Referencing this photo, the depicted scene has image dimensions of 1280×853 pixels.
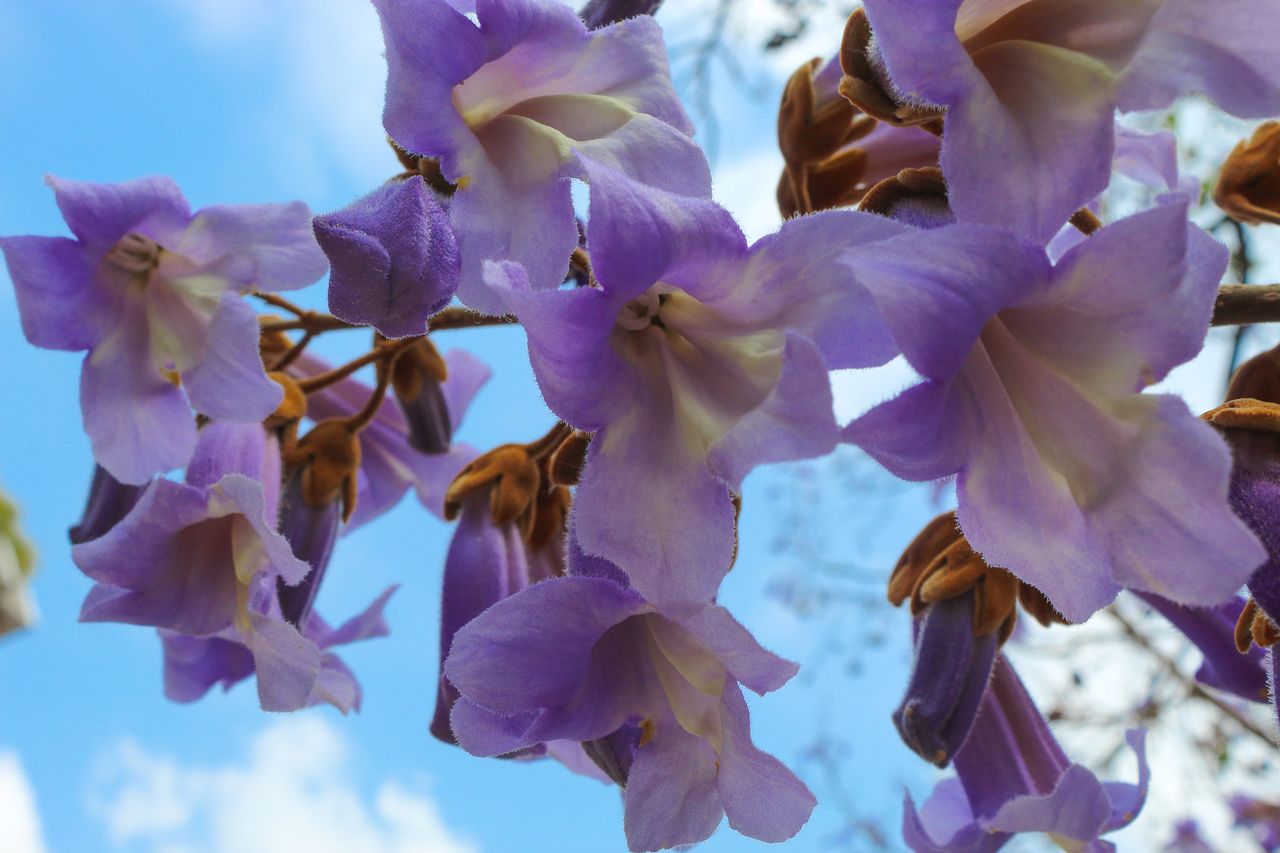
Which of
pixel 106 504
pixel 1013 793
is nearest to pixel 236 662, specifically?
pixel 106 504

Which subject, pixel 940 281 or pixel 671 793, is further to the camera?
pixel 671 793

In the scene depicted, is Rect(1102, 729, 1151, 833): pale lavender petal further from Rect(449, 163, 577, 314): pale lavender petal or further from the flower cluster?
Rect(449, 163, 577, 314): pale lavender petal

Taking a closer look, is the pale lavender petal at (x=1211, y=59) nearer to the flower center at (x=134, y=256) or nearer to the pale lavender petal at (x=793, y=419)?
the pale lavender petal at (x=793, y=419)

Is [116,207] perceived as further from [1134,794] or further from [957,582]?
Answer: [1134,794]

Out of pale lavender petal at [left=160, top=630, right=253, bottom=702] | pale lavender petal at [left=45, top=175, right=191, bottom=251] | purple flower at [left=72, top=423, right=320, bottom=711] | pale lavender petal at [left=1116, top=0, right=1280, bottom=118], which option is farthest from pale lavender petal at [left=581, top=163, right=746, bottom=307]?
pale lavender petal at [left=160, top=630, right=253, bottom=702]

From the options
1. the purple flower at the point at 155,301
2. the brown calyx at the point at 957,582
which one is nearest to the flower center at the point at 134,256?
the purple flower at the point at 155,301
